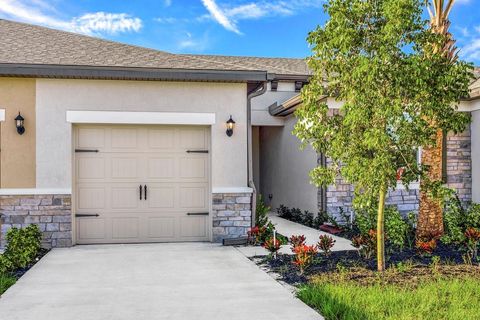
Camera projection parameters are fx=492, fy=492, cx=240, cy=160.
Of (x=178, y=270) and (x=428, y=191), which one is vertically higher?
(x=428, y=191)

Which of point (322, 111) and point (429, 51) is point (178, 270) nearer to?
point (322, 111)

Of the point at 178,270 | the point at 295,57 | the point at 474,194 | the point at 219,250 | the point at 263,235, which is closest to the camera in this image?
the point at 178,270

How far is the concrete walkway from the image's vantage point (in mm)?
8547

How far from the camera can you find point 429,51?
6340 millimetres

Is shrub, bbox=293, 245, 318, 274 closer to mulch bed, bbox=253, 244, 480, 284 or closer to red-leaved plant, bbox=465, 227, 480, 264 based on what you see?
mulch bed, bbox=253, 244, 480, 284

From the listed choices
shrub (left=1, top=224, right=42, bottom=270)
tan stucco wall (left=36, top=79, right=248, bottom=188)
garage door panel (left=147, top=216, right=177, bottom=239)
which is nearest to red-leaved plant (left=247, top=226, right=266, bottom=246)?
tan stucco wall (left=36, top=79, right=248, bottom=188)

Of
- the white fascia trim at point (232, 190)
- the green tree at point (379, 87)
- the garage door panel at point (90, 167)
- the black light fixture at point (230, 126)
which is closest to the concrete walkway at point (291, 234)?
the white fascia trim at point (232, 190)

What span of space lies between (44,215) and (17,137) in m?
1.50

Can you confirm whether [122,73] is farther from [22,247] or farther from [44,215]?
[22,247]

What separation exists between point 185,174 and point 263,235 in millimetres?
1932

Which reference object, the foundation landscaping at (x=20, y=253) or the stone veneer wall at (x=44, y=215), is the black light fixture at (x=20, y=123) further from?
the foundation landscaping at (x=20, y=253)

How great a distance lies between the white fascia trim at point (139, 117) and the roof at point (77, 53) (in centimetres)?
88

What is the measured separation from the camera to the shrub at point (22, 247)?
7.31m

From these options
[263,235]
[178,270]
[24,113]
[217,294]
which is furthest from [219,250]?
[24,113]
